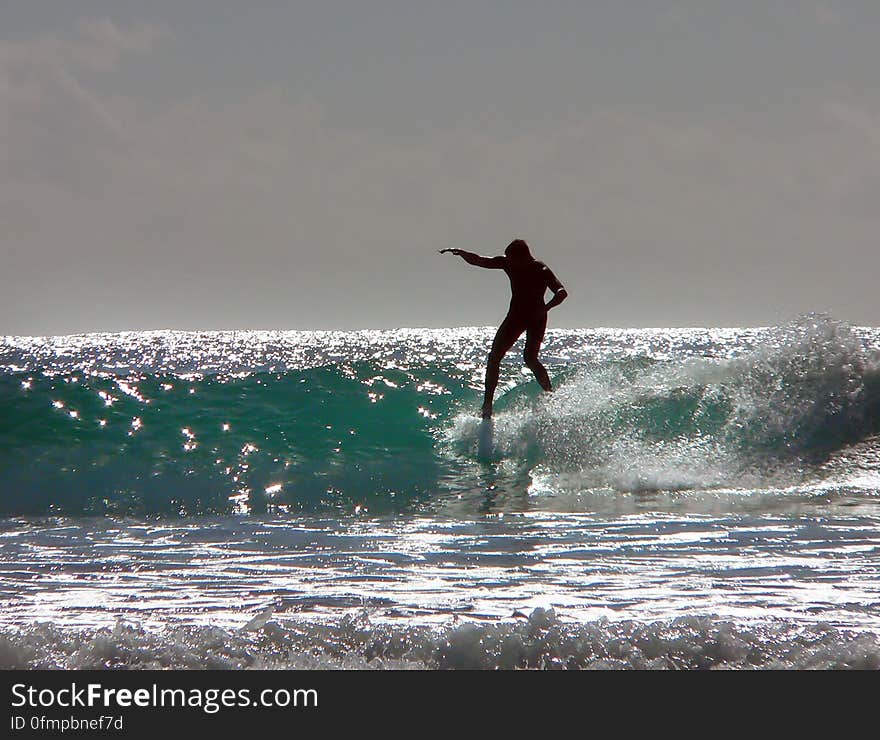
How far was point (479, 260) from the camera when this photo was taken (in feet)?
36.8

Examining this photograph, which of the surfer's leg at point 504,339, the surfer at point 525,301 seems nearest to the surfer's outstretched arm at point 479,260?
the surfer at point 525,301

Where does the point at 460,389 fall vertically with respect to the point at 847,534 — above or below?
above

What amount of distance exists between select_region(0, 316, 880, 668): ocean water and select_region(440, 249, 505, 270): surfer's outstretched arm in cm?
191

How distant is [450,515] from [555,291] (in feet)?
12.9

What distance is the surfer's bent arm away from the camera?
10751 millimetres

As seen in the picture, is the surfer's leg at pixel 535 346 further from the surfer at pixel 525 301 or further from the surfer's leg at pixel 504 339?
the surfer's leg at pixel 504 339

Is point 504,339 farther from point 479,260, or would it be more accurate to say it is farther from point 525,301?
point 479,260

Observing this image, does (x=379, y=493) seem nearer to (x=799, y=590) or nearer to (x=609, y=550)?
(x=609, y=550)

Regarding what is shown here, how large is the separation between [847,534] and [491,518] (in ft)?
8.84

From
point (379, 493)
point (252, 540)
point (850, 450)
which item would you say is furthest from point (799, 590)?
point (850, 450)

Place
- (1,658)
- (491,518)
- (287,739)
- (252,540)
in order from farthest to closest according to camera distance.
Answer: (491,518)
(252,540)
(1,658)
(287,739)

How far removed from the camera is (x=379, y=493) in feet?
30.9

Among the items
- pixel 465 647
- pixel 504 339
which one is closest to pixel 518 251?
pixel 504 339

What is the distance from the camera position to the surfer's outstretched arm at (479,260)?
10784mm
